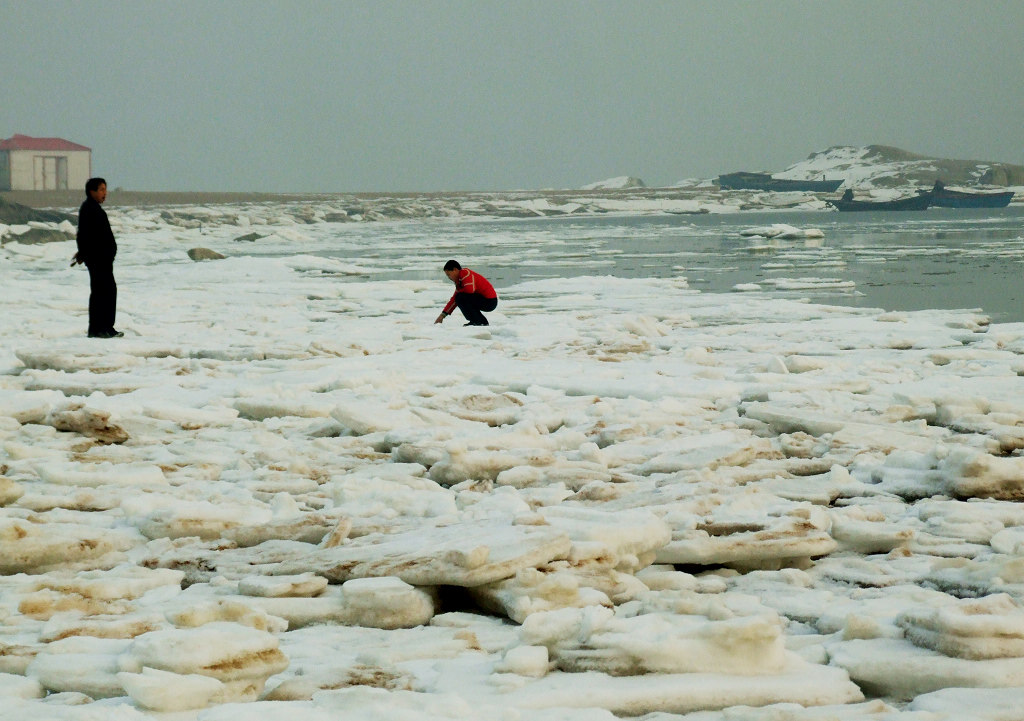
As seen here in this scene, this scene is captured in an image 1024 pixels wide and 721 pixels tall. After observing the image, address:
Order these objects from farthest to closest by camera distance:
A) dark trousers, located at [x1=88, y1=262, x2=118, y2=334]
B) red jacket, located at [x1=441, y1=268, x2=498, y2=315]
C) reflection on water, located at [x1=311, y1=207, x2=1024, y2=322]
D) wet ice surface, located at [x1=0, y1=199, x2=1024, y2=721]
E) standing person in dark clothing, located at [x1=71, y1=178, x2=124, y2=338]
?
1. reflection on water, located at [x1=311, y1=207, x2=1024, y2=322]
2. red jacket, located at [x1=441, y1=268, x2=498, y2=315]
3. dark trousers, located at [x1=88, y1=262, x2=118, y2=334]
4. standing person in dark clothing, located at [x1=71, y1=178, x2=124, y2=338]
5. wet ice surface, located at [x1=0, y1=199, x2=1024, y2=721]

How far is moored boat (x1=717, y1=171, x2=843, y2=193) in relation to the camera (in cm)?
10519

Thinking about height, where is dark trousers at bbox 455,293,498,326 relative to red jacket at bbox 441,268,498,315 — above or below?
below

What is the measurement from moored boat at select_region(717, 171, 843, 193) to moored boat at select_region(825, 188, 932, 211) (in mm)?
31600

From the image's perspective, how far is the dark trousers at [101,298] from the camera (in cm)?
888

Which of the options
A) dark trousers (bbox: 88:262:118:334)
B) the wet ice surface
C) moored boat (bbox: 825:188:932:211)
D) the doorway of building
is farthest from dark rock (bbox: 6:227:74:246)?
the doorway of building

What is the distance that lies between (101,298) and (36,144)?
73183mm

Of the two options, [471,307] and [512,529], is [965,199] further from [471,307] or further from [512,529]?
[512,529]

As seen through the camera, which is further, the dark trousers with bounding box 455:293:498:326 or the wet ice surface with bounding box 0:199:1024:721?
the dark trousers with bounding box 455:293:498:326

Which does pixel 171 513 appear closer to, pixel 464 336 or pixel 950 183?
pixel 464 336

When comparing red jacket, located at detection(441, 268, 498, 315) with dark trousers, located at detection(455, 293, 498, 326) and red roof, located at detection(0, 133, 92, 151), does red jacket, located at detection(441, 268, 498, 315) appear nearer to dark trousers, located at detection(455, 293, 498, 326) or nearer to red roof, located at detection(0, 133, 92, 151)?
dark trousers, located at detection(455, 293, 498, 326)

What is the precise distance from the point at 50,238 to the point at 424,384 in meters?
20.9

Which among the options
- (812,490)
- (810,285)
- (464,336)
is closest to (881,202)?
(810,285)

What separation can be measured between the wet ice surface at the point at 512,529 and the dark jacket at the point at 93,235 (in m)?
0.67

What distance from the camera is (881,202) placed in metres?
69.9
